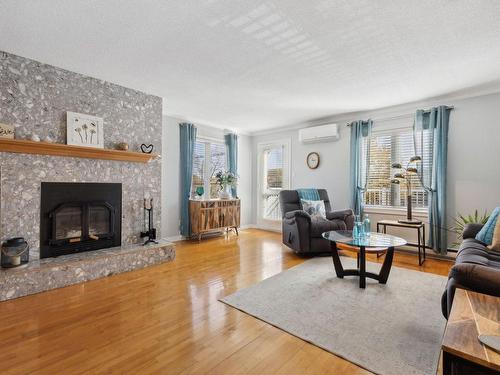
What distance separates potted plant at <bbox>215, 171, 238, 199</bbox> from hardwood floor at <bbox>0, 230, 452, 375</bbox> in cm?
271

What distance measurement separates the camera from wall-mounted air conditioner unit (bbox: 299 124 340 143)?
16.4 ft

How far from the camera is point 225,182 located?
5613mm

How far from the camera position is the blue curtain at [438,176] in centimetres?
383

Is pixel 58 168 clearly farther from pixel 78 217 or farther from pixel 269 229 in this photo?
pixel 269 229

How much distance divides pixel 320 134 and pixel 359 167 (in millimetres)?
1025

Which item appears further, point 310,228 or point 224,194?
point 224,194

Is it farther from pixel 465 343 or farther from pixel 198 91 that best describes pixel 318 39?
pixel 465 343

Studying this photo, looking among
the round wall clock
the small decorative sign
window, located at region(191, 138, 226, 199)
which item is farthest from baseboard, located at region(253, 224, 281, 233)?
the small decorative sign

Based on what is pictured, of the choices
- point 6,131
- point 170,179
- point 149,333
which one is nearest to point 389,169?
point 170,179

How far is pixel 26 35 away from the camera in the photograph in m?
2.41

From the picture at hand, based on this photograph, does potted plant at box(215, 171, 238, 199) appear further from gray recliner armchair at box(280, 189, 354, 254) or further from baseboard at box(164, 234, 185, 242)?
gray recliner armchair at box(280, 189, 354, 254)

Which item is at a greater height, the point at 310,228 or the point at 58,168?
the point at 58,168

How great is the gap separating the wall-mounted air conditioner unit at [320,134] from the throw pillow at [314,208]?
1.42 m

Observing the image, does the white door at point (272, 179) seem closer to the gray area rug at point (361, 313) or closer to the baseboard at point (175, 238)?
the baseboard at point (175, 238)
